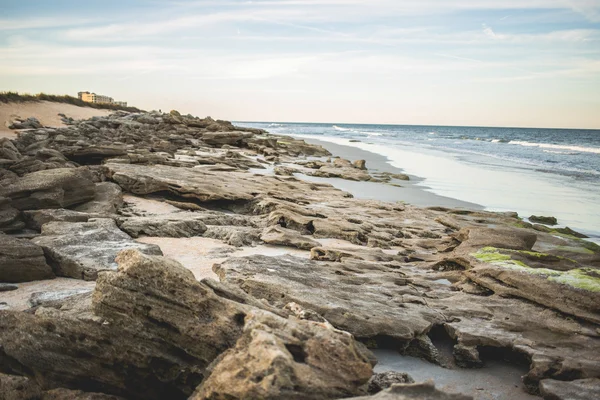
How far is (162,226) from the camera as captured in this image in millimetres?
9648

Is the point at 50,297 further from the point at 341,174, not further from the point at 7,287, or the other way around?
the point at 341,174

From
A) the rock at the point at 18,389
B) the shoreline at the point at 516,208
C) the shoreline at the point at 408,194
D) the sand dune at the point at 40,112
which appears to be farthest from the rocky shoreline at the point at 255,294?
the sand dune at the point at 40,112

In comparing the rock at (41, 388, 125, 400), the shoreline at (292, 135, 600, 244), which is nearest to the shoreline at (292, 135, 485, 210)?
the shoreline at (292, 135, 600, 244)

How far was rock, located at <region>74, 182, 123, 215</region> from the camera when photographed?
1043cm

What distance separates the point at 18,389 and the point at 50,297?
245cm

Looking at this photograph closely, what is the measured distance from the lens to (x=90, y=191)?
35.9 feet

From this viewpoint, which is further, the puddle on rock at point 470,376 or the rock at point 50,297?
the rock at point 50,297

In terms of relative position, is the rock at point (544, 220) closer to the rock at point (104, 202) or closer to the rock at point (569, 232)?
the rock at point (569, 232)

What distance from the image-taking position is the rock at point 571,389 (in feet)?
14.8

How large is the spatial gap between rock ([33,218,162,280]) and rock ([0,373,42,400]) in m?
3.10

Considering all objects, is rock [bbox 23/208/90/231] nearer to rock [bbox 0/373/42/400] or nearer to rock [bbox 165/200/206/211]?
rock [bbox 165/200/206/211]

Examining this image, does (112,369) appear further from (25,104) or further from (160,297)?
(25,104)

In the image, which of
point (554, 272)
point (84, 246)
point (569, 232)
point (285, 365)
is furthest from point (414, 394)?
point (569, 232)

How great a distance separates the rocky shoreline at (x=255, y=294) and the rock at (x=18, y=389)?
0.01m
